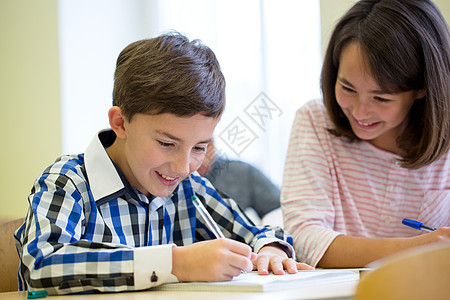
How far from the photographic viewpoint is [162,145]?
1.01 meters

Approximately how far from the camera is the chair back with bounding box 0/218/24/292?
1.12m

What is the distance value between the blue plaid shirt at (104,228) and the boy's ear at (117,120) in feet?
0.15

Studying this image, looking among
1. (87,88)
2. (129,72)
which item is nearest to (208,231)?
(129,72)

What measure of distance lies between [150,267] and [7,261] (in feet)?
1.60

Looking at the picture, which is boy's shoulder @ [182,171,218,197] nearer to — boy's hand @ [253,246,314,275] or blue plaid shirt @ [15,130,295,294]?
blue plaid shirt @ [15,130,295,294]

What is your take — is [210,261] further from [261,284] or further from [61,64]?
[61,64]

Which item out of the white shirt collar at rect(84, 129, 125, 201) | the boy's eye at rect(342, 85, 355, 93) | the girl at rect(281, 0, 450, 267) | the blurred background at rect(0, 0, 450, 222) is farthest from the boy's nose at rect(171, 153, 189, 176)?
the blurred background at rect(0, 0, 450, 222)

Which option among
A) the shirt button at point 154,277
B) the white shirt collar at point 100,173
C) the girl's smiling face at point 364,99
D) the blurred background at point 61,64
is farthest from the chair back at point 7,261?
the blurred background at point 61,64

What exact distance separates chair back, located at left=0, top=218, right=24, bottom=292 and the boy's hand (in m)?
0.52

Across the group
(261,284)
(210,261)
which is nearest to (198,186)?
(210,261)

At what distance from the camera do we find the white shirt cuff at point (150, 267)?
0.80 metres

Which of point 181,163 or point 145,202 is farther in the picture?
point 145,202

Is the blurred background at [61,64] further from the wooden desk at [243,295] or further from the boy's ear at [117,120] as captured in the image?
the wooden desk at [243,295]

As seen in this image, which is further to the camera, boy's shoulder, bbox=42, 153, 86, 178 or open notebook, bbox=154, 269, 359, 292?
boy's shoulder, bbox=42, 153, 86, 178
